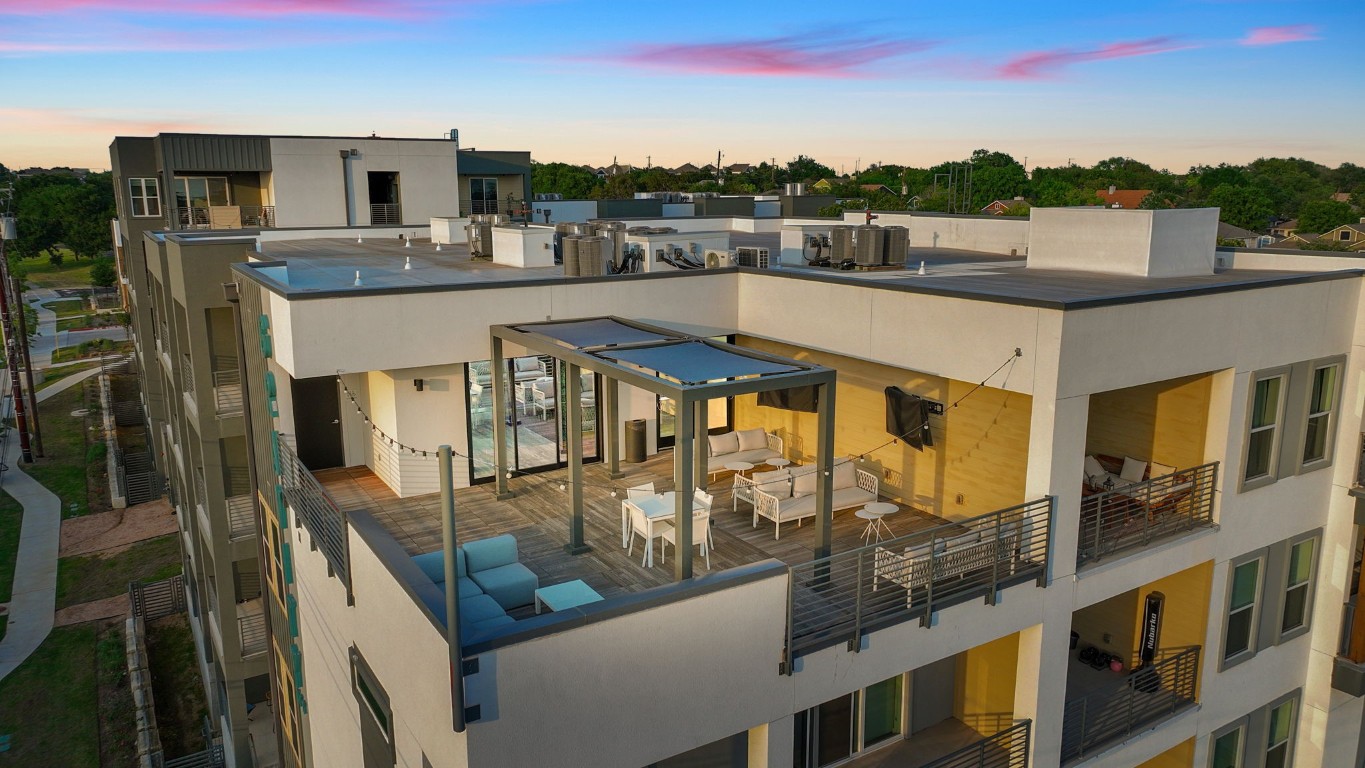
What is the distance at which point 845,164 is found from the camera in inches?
6442

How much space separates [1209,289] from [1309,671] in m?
7.87

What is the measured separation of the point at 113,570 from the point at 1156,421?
33.8 metres

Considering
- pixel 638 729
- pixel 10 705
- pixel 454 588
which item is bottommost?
pixel 10 705

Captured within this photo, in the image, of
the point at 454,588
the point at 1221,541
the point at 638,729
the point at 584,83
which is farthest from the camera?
the point at 584,83

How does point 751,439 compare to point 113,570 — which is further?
point 113,570

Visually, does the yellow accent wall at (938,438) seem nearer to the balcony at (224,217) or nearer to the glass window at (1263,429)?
the glass window at (1263,429)

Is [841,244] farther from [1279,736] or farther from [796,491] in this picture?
[1279,736]

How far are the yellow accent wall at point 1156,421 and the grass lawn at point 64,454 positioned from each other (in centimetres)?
3943

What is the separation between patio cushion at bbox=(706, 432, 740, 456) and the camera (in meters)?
15.9

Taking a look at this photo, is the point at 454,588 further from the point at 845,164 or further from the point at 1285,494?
the point at 845,164

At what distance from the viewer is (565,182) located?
343ft

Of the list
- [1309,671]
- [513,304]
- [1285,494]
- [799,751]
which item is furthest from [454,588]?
[1309,671]

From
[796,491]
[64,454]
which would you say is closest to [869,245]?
[796,491]

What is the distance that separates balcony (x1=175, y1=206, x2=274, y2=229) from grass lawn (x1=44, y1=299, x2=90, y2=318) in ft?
196
